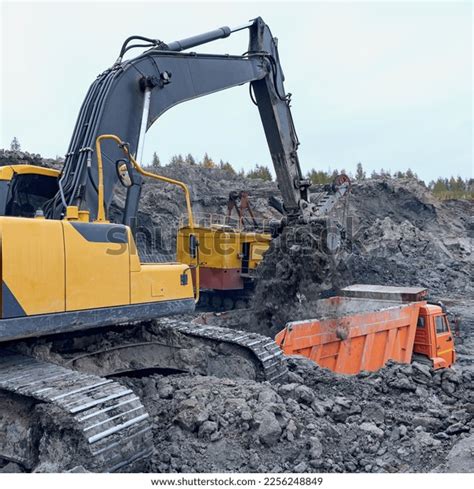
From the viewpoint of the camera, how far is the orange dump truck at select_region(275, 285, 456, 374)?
21.8ft

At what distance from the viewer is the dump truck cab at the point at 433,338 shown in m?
7.68

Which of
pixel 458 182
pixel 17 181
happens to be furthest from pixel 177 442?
pixel 458 182

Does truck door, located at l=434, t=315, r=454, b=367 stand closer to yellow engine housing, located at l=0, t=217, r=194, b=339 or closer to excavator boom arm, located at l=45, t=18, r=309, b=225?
excavator boom arm, located at l=45, t=18, r=309, b=225

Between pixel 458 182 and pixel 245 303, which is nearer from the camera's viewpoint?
pixel 245 303

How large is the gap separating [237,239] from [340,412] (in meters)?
8.01

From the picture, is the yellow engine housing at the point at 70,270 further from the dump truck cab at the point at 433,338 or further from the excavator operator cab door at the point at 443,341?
the excavator operator cab door at the point at 443,341

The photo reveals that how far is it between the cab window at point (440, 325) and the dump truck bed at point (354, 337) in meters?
0.45

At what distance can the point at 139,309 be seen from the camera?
13.6 feet

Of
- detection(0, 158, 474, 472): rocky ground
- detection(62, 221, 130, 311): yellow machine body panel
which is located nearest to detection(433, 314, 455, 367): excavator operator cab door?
detection(0, 158, 474, 472): rocky ground

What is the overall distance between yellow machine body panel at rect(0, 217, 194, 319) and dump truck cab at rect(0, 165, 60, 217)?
3.01 ft

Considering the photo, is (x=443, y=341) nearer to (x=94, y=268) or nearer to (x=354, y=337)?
(x=354, y=337)

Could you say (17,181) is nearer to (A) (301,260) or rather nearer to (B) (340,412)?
(B) (340,412)

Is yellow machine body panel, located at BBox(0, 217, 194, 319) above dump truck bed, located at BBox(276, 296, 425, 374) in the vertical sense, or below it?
above

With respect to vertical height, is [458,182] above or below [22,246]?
above
